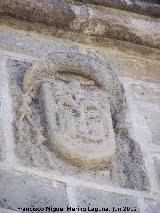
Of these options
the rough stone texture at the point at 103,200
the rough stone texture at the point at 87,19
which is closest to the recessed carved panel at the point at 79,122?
the rough stone texture at the point at 103,200

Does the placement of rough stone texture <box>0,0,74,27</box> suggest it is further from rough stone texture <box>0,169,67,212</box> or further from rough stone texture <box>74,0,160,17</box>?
rough stone texture <box>0,169,67,212</box>

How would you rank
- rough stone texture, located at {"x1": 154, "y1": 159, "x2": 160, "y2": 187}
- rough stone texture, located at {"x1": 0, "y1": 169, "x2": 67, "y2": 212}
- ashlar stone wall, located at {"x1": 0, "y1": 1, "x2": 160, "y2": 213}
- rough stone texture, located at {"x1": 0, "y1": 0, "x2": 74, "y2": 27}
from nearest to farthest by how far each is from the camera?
rough stone texture, located at {"x1": 0, "y1": 169, "x2": 67, "y2": 212} → ashlar stone wall, located at {"x1": 0, "y1": 1, "x2": 160, "y2": 213} → rough stone texture, located at {"x1": 154, "y1": 159, "x2": 160, "y2": 187} → rough stone texture, located at {"x1": 0, "y1": 0, "x2": 74, "y2": 27}

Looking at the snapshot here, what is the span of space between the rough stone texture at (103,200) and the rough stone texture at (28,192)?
6cm

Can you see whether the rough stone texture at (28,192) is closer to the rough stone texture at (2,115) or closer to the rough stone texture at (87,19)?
the rough stone texture at (2,115)

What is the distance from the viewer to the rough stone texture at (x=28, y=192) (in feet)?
7.04

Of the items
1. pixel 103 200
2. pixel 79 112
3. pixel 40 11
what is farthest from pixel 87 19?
pixel 103 200

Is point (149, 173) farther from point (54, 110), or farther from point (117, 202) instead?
point (54, 110)

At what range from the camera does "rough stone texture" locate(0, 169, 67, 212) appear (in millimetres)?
2146

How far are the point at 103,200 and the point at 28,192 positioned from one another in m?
0.25

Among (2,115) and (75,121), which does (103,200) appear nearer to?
(75,121)

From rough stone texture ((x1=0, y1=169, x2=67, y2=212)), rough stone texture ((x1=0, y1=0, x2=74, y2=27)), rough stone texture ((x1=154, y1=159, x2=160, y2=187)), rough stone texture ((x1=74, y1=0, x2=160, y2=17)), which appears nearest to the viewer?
rough stone texture ((x1=0, y1=169, x2=67, y2=212))

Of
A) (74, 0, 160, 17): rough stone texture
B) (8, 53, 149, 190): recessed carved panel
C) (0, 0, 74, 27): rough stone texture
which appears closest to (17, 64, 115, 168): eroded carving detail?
(8, 53, 149, 190): recessed carved panel

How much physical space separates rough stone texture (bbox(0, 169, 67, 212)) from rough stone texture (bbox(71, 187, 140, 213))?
0.18ft

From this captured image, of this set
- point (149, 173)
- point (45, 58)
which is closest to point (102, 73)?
point (45, 58)
